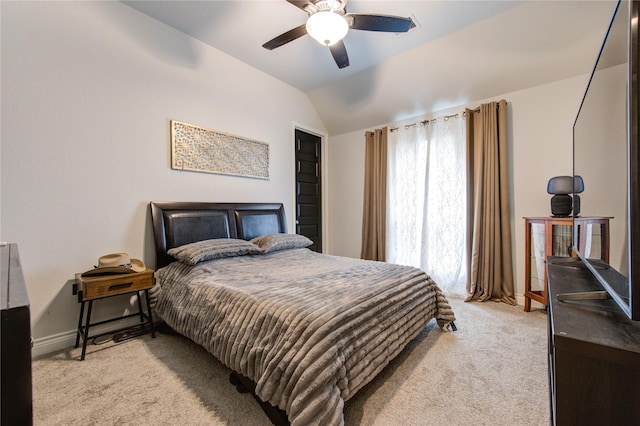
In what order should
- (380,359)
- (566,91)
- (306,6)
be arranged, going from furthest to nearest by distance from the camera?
(566,91) < (306,6) < (380,359)

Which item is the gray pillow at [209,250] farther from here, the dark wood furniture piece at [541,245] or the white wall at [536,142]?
the white wall at [536,142]

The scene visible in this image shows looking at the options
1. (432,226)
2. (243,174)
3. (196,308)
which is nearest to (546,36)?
(432,226)

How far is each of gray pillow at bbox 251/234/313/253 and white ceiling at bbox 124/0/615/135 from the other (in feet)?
7.50

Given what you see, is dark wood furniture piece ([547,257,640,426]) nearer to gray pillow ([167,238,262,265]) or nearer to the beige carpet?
the beige carpet

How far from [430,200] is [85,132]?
389 cm

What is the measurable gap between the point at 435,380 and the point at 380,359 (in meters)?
0.47

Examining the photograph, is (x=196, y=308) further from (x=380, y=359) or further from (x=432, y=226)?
(x=432, y=226)

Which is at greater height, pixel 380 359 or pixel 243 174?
pixel 243 174

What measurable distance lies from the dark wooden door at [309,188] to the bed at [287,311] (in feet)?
5.52

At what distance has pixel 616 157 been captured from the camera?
1.00m

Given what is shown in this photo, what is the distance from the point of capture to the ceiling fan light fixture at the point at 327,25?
180cm

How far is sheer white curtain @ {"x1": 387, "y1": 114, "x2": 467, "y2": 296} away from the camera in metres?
3.39

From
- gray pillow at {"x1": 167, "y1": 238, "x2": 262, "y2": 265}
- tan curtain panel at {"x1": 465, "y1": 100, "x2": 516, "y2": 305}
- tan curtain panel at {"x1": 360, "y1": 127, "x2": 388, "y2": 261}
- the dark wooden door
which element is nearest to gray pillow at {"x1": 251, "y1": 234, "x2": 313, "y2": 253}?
gray pillow at {"x1": 167, "y1": 238, "x2": 262, "y2": 265}

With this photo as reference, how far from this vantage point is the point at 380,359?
1.50 m
